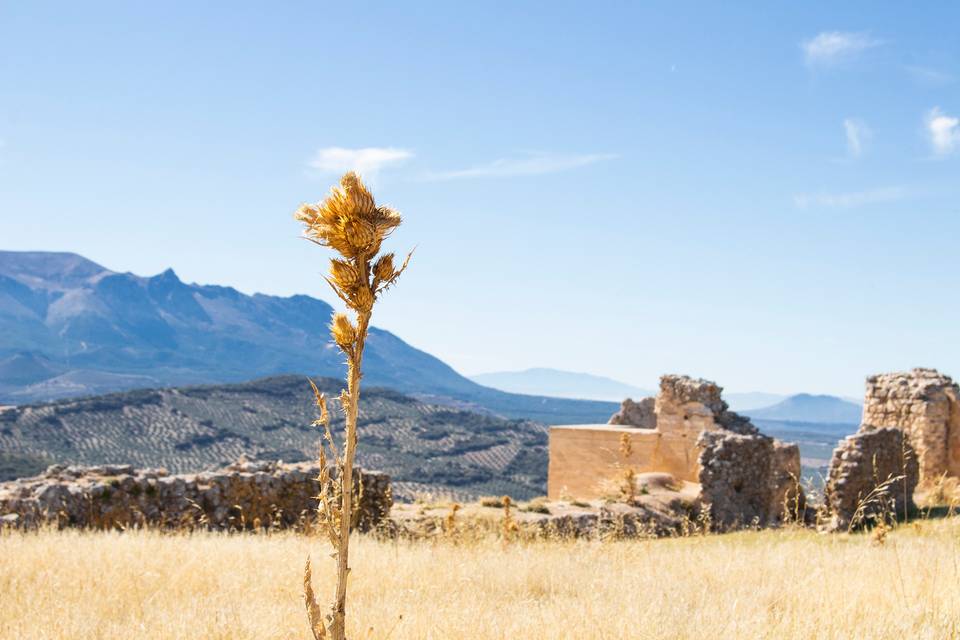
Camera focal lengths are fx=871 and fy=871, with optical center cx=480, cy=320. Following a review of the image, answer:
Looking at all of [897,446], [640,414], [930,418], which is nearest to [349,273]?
[897,446]

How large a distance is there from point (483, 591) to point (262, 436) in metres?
86.1

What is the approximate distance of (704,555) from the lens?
832cm

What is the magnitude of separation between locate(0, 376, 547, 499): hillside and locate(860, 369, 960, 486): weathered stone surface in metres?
42.8

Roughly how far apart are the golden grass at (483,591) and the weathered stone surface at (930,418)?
29.6 feet

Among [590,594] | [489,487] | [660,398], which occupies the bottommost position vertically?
[489,487]

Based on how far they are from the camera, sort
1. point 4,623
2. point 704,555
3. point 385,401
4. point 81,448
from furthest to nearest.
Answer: point 385,401 < point 81,448 < point 704,555 < point 4,623

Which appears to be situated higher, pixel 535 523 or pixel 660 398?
pixel 660 398

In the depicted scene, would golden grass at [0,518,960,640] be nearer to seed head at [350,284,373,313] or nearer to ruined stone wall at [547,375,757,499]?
seed head at [350,284,373,313]

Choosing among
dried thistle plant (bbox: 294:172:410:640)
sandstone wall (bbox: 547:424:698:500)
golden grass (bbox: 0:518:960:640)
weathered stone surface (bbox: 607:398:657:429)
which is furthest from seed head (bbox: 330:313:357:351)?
weathered stone surface (bbox: 607:398:657:429)

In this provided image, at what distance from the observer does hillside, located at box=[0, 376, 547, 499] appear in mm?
75000

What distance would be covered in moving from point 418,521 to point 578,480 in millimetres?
8234

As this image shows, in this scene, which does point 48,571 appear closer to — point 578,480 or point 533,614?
point 533,614

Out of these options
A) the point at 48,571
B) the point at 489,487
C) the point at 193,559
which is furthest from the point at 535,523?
the point at 489,487

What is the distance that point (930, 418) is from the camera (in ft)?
57.2
